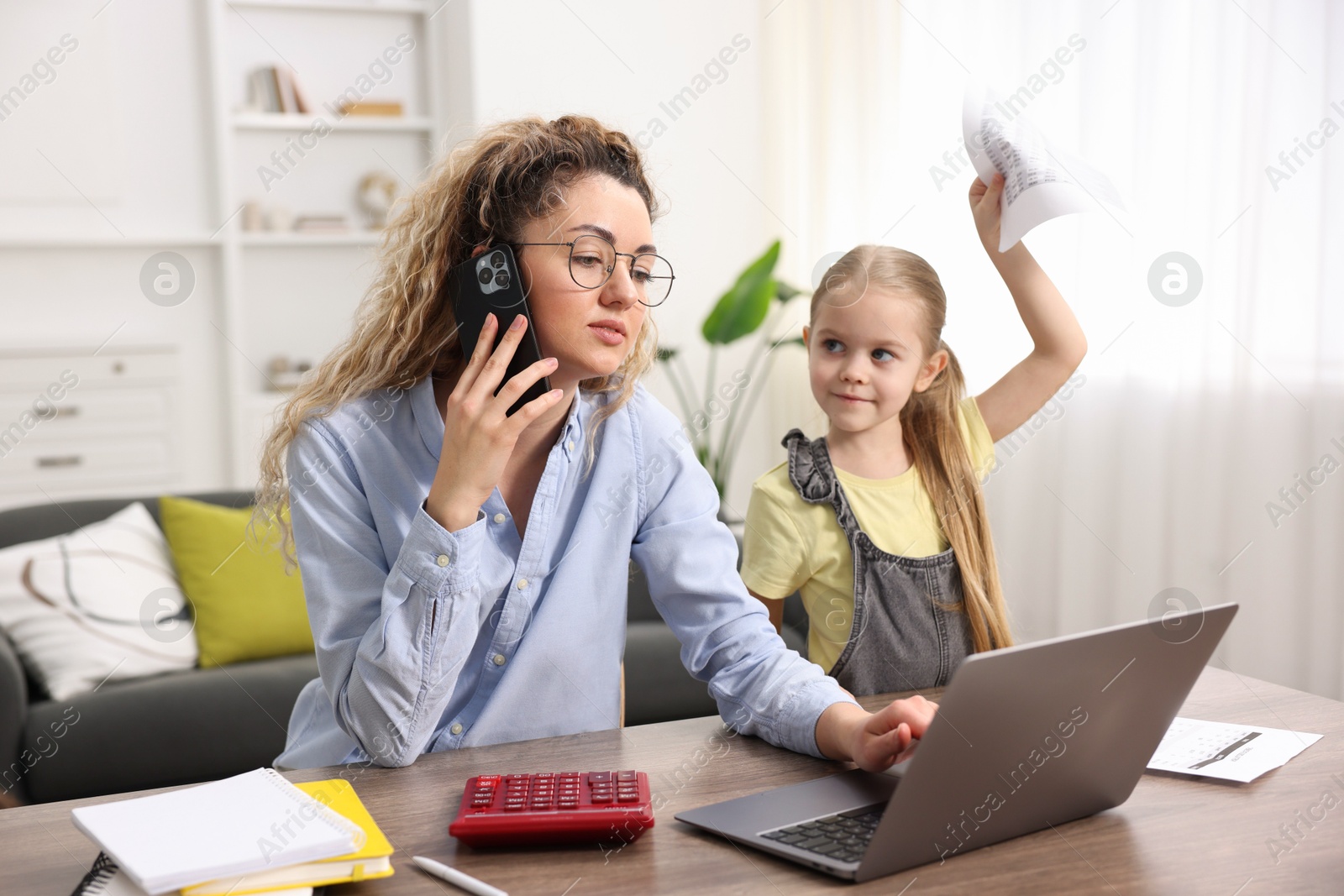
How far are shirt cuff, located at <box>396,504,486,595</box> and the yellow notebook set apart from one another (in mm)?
296

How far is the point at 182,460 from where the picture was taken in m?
4.55

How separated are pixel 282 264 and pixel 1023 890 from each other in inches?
182

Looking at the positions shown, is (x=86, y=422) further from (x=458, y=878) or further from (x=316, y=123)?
(x=458, y=878)

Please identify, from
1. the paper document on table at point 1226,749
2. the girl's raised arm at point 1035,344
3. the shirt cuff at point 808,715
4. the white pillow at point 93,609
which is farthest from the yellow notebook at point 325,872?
the white pillow at point 93,609

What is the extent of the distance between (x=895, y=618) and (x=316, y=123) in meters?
4.03

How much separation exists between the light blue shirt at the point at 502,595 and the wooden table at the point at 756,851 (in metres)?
0.09

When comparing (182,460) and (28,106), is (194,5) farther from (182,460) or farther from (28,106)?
(182,460)

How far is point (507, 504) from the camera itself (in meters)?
1.39

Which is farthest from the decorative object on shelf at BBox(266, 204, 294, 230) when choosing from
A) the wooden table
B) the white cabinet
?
the wooden table

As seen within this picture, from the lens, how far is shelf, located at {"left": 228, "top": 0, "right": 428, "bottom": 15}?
4.62 metres

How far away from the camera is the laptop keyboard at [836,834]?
87 cm

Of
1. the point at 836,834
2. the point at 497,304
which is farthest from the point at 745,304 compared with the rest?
the point at 836,834

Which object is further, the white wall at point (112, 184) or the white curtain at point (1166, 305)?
the white wall at point (112, 184)

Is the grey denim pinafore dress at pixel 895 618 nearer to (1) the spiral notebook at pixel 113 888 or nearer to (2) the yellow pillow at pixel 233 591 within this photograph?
(1) the spiral notebook at pixel 113 888
